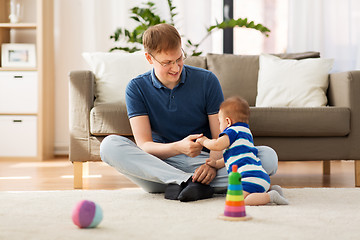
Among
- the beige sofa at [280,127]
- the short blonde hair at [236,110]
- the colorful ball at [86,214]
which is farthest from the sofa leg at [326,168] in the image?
the colorful ball at [86,214]

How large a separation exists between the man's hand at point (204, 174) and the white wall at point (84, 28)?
2.50 metres

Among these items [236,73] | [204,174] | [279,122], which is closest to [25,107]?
[236,73]

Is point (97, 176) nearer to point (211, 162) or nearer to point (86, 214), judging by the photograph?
point (211, 162)

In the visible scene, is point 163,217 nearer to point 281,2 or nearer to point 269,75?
point 269,75

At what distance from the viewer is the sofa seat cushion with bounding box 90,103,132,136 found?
2.58 metres

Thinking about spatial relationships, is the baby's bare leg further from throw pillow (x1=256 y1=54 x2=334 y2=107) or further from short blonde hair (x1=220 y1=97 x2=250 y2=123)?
throw pillow (x1=256 y1=54 x2=334 y2=107)

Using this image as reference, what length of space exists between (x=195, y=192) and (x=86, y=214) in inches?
23.8

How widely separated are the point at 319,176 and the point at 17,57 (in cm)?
256

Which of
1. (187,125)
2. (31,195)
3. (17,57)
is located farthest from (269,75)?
(17,57)

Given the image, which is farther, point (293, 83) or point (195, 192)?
point (293, 83)

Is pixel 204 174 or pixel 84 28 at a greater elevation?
pixel 84 28

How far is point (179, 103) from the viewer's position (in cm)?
209

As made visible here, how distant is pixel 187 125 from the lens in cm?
210

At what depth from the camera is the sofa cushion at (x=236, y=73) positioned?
324 centimetres
